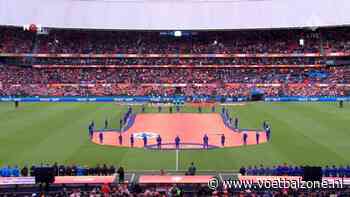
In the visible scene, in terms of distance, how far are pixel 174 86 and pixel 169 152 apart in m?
53.9

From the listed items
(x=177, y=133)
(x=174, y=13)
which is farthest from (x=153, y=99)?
(x=177, y=133)

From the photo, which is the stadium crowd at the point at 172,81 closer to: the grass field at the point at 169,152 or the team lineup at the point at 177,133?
the grass field at the point at 169,152

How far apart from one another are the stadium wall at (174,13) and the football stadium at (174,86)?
0.21 meters

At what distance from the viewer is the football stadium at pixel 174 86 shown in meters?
36.6

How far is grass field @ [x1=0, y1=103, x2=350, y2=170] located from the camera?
34.5 meters

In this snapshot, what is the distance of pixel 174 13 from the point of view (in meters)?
105

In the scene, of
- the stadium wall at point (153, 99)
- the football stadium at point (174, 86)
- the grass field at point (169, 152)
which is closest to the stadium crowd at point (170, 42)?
the football stadium at point (174, 86)

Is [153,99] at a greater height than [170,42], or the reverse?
[170,42]

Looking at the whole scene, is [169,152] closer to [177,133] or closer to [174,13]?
[177,133]

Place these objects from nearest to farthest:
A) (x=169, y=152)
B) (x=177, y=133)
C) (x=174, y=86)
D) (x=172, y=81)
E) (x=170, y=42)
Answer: (x=169, y=152), (x=177, y=133), (x=174, y=86), (x=172, y=81), (x=170, y=42)

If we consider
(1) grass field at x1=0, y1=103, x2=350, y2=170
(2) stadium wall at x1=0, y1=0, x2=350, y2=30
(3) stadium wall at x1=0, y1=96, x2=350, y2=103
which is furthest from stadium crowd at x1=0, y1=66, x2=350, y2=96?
(1) grass field at x1=0, y1=103, x2=350, y2=170

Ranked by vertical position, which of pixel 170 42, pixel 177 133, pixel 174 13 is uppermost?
pixel 174 13

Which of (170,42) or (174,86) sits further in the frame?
(170,42)

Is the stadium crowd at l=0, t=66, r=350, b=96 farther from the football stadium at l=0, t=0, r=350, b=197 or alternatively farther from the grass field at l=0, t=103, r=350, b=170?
the grass field at l=0, t=103, r=350, b=170
